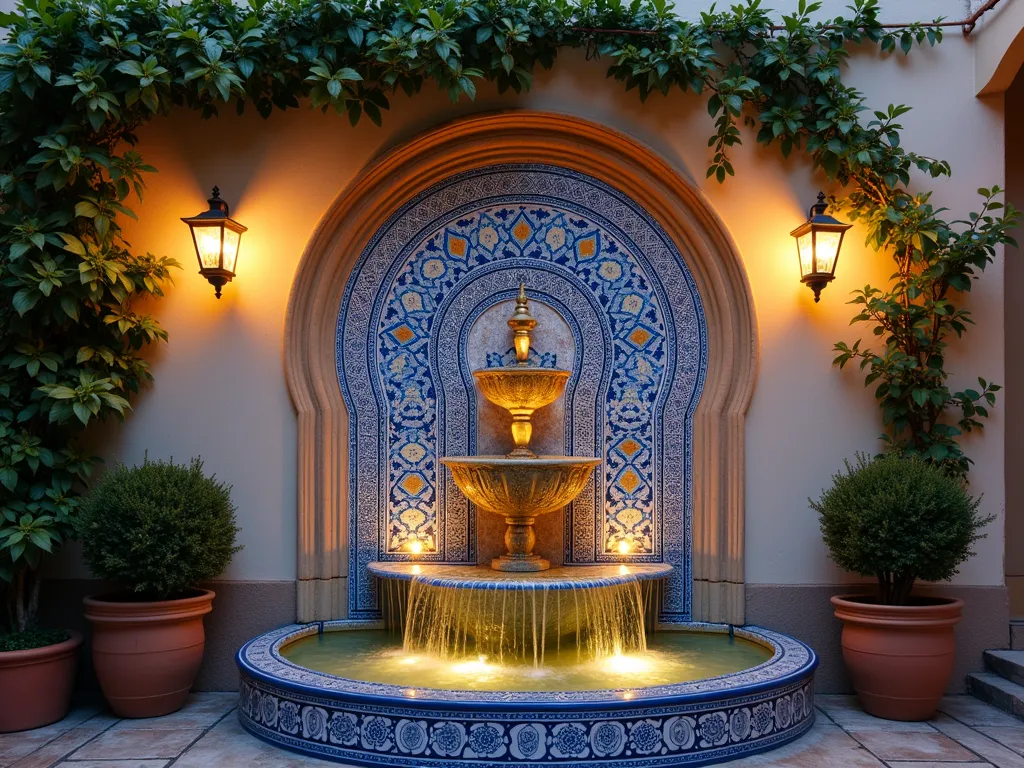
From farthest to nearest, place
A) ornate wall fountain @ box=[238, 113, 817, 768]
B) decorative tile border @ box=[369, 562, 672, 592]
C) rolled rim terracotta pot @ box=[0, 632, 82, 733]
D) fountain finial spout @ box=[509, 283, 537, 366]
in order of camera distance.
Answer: fountain finial spout @ box=[509, 283, 537, 366]
ornate wall fountain @ box=[238, 113, 817, 768]
decorative tile border @ box=[369, 562, 672, 592]
rolled rim terracotta pot @ box=[0, 632, 82, 733]

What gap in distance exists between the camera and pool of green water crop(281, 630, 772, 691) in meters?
4.08

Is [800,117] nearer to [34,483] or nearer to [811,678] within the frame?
[811,678]

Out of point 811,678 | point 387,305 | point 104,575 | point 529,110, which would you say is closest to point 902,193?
point 529,110

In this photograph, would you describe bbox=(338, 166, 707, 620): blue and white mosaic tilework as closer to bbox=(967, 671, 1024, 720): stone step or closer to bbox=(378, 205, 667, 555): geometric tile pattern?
bbox=(378, 205, 667, 555): geometric tile pattern

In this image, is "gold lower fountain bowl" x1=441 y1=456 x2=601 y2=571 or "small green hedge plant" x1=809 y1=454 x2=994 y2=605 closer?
"small green hedge plant" x1=809 y1=454 x2=994 y2=605

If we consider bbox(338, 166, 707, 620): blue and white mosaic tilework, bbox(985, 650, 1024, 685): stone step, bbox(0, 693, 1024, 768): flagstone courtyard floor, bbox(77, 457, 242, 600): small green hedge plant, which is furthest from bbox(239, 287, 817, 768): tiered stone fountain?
bbox(985, 650, 1024, 685): stone step

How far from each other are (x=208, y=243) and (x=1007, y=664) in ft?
15.7

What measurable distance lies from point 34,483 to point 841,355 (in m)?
4.35

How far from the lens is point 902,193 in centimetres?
489

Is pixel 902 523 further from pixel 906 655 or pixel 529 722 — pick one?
pixel 529 722

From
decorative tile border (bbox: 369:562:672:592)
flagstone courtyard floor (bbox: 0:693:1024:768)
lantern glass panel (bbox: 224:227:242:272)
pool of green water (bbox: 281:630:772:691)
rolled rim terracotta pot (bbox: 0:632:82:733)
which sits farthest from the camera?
lantern glass panel (bbox: 224:227:242:272)

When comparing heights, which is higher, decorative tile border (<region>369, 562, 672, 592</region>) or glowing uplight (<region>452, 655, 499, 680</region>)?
A: decorative tile border (<region>369, 562, 672, 592</region>)

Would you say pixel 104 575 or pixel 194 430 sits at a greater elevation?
pixel 194 430

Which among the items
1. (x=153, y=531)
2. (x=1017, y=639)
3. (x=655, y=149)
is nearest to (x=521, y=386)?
(x=655, y=149)
